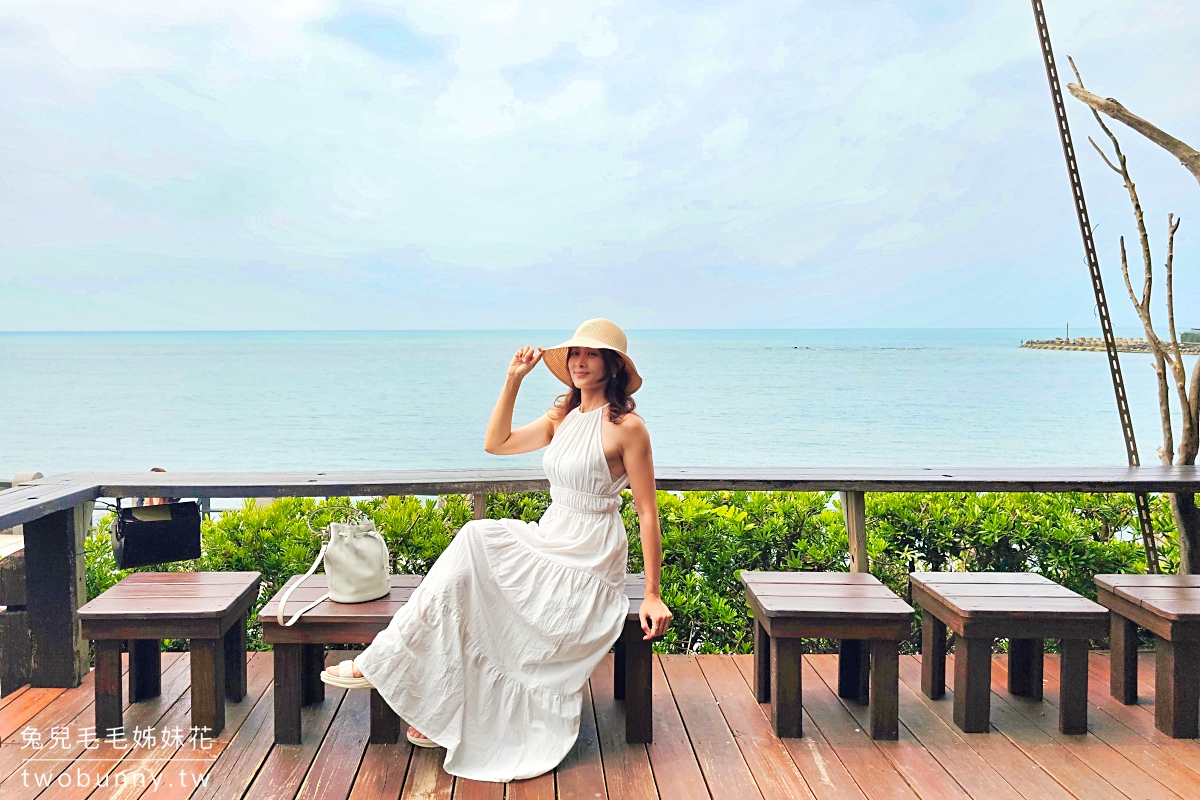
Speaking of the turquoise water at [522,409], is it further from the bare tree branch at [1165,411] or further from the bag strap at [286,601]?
the bag strap at [286,601]

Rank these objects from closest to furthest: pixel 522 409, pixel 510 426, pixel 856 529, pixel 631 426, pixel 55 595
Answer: pixel 631 426
pixel 510 426
pixel 55 595
pixel 856 529
pixel 522 409

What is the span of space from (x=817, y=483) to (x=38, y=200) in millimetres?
45186

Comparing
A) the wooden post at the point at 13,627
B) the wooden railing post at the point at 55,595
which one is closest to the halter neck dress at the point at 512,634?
the wooden railing post at the point at 55,595

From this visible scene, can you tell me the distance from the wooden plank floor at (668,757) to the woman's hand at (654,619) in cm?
39

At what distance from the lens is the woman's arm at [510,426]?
297 centimetres

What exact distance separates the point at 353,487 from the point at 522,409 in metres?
32.6

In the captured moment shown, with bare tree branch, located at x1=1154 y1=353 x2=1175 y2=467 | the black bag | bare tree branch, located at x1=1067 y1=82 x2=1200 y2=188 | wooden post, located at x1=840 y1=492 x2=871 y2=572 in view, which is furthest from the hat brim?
bare tree branch, located at x1=1154 y1=353 x2=1175 y2=467

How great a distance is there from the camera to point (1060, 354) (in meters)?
51.2

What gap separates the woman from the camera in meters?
2.53

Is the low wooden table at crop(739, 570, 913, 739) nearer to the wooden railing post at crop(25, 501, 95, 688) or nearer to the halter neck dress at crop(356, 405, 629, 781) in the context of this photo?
the halter neck dress at crop(356, 405, 629, 781)

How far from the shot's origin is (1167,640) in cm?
280

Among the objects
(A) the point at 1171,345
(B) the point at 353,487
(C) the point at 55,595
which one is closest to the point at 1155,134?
(A) the point at 1171,345

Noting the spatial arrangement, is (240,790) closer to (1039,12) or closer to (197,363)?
(1039,12)

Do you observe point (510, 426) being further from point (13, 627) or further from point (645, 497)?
point (13, 627)
